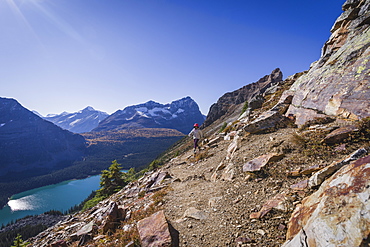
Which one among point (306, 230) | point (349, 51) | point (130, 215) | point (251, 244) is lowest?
point (130, 215)

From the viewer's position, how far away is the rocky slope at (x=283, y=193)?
140 inches

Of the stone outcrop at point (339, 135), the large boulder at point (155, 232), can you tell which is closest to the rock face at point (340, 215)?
the large boulder at point (155, 232)

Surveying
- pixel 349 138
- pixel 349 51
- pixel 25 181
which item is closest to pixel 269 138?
pixel 349 138

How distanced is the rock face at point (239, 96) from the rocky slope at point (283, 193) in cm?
12920

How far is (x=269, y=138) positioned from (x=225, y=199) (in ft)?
18.3

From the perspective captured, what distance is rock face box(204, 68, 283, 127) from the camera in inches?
5591

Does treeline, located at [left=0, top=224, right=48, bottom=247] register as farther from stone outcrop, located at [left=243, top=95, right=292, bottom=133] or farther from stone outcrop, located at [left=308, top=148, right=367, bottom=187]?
stone outcrop, located at [left=308, top=148, right=367, bottom=187]

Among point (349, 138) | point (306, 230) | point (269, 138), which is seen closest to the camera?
point (306, 230)

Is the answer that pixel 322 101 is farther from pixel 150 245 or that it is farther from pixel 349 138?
pixel 150 245

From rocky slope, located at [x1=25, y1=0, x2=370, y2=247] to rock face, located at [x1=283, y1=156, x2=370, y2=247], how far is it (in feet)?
0.05

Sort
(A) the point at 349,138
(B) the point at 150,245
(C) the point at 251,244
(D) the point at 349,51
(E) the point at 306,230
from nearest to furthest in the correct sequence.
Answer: (E) the point at 306,230
(C) the point at 251,244
(B) the point at 150,245
(A) the point at 349,138
(D) the point at 349,51

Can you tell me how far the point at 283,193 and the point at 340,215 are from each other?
265 cm

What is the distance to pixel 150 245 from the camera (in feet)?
19.7

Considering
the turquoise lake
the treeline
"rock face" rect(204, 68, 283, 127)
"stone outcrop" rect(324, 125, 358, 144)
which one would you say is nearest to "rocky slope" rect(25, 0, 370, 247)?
"stone outcrop" rect(324, 125, 358, 144)
